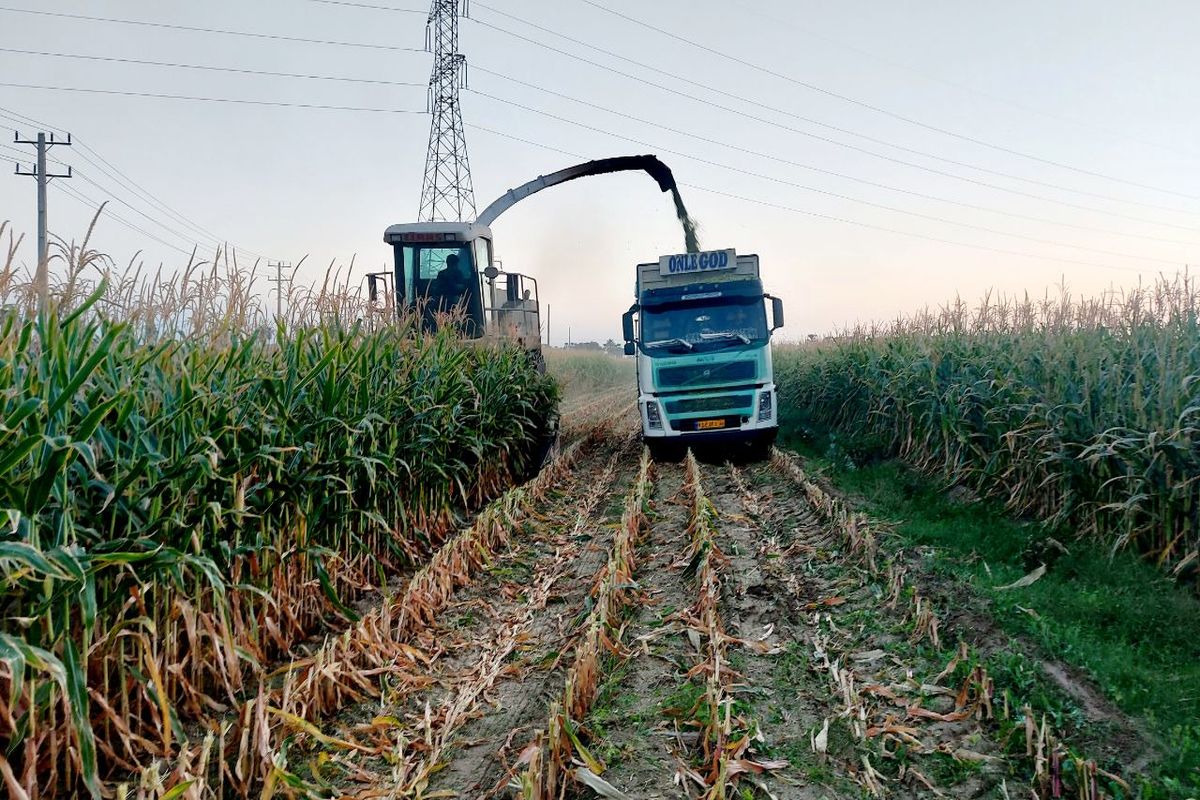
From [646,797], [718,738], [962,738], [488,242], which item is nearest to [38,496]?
[646,797]

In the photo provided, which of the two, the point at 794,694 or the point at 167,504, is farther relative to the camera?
the point at 794,694

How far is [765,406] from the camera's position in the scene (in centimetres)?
1250

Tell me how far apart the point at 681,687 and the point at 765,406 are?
859 centimetres

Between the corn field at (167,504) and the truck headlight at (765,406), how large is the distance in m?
7.25

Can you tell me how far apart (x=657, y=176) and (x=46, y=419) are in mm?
16515

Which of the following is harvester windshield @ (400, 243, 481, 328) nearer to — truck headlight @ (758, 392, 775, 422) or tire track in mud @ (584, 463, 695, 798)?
truck headlight @ (758, 392, 775, 422)

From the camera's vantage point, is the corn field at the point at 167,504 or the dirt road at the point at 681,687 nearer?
the corn field at the point at 167,504

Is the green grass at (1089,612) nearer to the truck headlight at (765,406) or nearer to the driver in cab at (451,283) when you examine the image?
the truck headlight at (765,406)

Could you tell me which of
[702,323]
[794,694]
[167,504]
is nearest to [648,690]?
[794,694]

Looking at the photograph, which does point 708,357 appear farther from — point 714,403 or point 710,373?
point 714,403

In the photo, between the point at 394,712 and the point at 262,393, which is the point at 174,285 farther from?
the point at 394,712

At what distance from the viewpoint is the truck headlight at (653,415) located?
12.6 m

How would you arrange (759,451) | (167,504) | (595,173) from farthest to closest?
(595,173) < (759,451) < (167,504)

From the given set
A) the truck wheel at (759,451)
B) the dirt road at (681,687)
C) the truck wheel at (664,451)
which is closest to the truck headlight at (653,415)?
the truck wheel at (664,451)
